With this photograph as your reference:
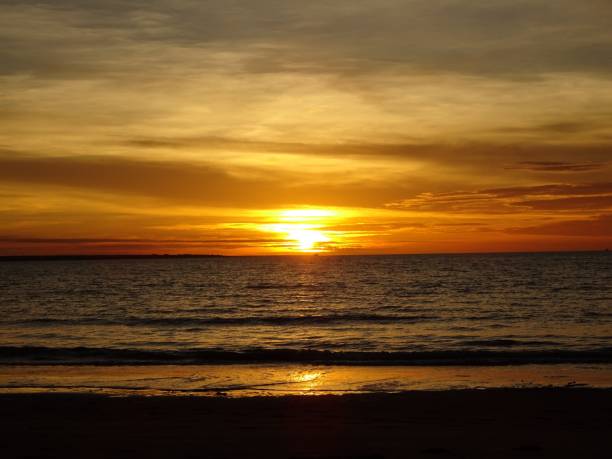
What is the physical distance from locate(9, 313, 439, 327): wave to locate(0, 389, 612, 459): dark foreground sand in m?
25.1

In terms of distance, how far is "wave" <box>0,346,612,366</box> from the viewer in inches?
987

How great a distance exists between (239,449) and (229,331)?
26.3 meters

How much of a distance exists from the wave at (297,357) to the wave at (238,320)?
13.8 m

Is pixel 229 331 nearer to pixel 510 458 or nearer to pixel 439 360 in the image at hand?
pixel 439 360

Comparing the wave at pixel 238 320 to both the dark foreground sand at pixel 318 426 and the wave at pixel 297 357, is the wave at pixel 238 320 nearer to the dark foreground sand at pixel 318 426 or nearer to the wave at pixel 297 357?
the wave at pixel 297 357

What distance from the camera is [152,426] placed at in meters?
13.5

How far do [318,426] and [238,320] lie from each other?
3105 cm

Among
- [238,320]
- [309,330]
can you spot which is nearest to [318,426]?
[309,330]

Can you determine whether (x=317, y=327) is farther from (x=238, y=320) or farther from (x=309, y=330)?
(x=238, y=320)

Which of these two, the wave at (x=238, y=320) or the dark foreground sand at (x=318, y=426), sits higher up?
the wave at (x=238, y=320)

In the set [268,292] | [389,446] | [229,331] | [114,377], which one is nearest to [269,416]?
[389,446]

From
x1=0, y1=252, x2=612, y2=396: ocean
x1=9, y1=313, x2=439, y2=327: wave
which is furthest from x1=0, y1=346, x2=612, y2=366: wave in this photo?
x1=9, y1=313, x2=439, y2=327: wave

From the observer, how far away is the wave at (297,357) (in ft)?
82.3

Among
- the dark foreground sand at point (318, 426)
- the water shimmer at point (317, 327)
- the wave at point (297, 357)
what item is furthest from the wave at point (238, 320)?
the dark foreground sand at point (318, 426)
